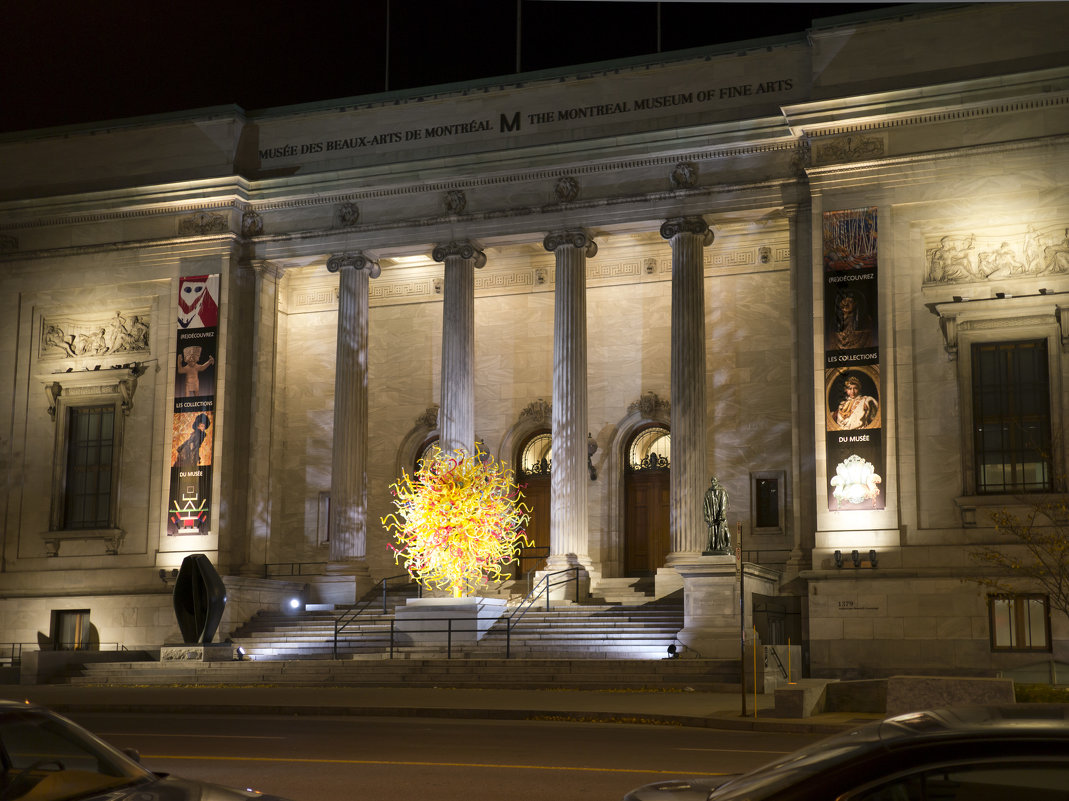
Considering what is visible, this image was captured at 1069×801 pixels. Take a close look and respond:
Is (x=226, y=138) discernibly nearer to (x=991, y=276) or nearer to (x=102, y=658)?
(x=102, y=658)

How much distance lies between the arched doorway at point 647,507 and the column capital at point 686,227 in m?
6.85

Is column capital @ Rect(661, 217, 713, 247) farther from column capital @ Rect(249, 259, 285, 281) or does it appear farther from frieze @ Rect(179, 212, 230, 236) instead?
frieze @ Rect(179, 212, 230, 236)

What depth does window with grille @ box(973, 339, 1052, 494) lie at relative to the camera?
93.2ft

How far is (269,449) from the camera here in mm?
36562

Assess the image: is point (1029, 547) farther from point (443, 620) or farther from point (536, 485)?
point (536, 485)

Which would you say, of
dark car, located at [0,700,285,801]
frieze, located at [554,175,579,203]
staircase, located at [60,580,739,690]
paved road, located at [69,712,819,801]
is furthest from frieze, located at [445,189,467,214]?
dark car, located at [0,700,285,801]

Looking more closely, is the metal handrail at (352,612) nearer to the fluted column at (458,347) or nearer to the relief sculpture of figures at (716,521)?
the fluted column at (458,347)

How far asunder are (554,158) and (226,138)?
34.1 feet

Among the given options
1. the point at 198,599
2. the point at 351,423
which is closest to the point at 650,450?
the point at 351,423

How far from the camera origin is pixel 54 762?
5.20m

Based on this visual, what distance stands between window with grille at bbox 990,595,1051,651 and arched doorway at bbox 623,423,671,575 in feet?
35.6

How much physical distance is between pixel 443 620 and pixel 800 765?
25774mm

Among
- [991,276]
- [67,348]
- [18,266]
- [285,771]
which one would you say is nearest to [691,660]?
[991,276]

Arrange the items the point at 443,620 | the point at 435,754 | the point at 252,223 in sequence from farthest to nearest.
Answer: the point at 252,223 < the point at 443,620 < the point at 435,754
